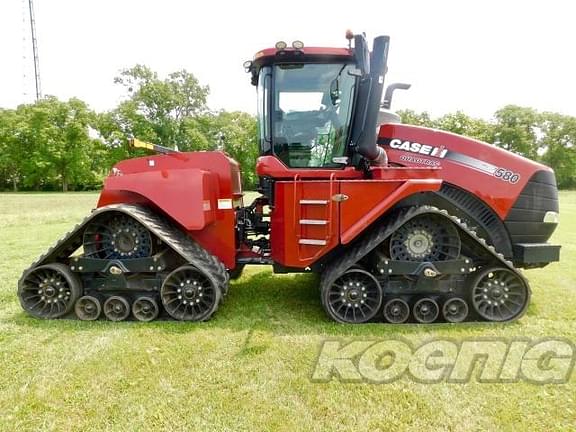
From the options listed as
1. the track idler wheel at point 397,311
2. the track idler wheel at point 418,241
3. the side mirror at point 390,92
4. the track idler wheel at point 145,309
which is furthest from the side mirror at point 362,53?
the track idler wheel at point 145,309

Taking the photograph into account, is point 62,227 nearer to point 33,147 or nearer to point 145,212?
point 145,212

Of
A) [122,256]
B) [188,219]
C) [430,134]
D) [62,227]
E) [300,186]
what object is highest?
[430,134]

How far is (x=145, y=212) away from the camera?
14.0ft

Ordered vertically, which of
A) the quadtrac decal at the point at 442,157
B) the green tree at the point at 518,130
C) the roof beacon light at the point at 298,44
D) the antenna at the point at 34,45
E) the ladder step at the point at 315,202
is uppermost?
the antenna at the point at 34,45

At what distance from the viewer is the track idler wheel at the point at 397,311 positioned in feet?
13.5

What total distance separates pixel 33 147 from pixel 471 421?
54.8 metres

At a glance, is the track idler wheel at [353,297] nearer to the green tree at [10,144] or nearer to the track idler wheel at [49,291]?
the track idler wheel at [49,291]

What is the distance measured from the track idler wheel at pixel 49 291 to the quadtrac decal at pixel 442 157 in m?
3.97

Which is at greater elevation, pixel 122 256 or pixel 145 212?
pixel 145 212

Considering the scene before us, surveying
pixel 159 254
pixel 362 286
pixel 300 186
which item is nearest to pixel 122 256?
pixel 159 254

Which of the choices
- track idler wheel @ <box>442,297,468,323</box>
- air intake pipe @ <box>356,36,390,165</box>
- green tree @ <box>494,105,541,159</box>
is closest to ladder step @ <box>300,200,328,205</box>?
air intake pipe @ <box>356,36,390,165</box>

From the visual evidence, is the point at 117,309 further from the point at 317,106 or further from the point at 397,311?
Answer: the point at 317,106
